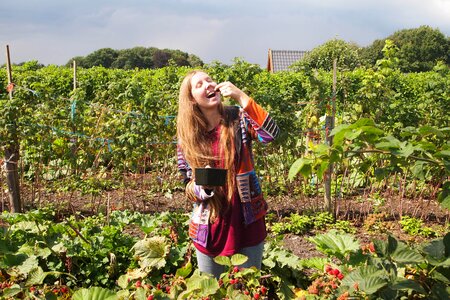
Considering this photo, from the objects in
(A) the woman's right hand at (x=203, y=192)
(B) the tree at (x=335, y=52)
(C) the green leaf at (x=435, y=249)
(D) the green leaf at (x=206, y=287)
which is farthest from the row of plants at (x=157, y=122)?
(B) the tree at (x=335, y=52)

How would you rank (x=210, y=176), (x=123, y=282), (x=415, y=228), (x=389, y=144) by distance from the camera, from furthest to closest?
1. (x=415, y=228)
2. (x=210, y=176)
3. (x=123, y=282)
4. (x=389, y=144)

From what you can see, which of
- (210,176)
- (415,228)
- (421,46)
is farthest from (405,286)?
(421,46)

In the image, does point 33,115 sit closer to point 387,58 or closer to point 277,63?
point 387,58

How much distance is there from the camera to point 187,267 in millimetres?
1986

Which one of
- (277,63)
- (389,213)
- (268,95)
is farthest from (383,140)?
(277,63)

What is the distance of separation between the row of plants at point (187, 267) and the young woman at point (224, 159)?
229mm

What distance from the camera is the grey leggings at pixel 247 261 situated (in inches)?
96.3

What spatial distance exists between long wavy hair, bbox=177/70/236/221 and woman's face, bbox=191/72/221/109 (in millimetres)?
34

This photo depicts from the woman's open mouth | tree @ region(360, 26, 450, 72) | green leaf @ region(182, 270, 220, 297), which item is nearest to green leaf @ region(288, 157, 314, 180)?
green leaf @ region(182, 270, 220, 297)

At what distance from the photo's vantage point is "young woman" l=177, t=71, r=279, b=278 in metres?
2.40

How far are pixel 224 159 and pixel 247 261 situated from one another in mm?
495

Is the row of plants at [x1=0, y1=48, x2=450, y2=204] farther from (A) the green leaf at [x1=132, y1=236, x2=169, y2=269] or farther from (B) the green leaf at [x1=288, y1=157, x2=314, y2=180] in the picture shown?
(B) the green leaf at [x1=288, y1=157, x2=314, y2=180]

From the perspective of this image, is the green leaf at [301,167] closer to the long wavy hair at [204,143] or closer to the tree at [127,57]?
the long wavy hair at [204,143]

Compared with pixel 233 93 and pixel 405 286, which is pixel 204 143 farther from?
pixel 405 286
